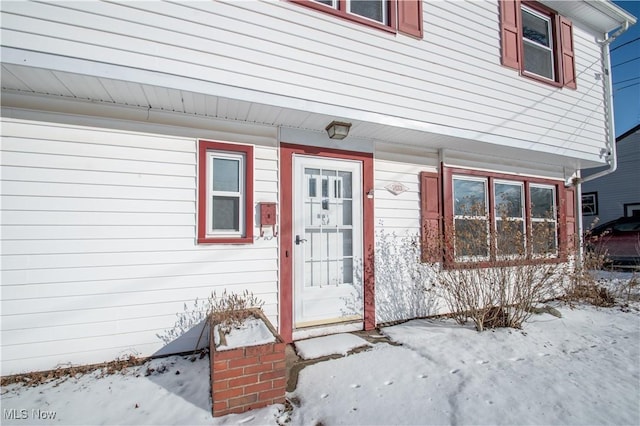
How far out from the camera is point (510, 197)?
17.7ft

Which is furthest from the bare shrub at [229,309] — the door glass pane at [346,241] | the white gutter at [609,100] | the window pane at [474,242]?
the white gutter at [609,100]

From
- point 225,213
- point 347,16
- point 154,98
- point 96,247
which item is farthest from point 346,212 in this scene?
point 96,247

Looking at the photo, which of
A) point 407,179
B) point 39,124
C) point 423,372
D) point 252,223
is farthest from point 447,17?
point 39,124

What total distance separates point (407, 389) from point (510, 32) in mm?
5287

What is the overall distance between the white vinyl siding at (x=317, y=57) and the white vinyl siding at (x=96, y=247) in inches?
24.9

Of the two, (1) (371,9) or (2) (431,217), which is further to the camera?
(2) (431,217)

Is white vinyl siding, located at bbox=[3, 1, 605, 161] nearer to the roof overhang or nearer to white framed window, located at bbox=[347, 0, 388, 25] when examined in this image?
white framed window, located at bbox=[347, 0, 388, 25]

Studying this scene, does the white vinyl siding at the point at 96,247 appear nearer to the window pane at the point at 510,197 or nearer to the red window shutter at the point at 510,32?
the window pane at the point at 510,197

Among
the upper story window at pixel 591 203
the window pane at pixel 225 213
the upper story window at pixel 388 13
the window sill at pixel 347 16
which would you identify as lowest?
the window pane at pixel 225 213

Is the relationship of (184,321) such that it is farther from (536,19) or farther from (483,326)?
(536,19)

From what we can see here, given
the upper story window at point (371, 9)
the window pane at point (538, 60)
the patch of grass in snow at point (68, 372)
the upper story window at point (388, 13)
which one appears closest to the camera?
the patch of grass in snow at point (68, 372)

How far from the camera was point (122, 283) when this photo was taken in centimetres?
294

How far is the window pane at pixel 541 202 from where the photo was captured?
5715 mm

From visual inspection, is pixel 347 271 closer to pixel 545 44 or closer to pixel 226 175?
pixel 226 175
